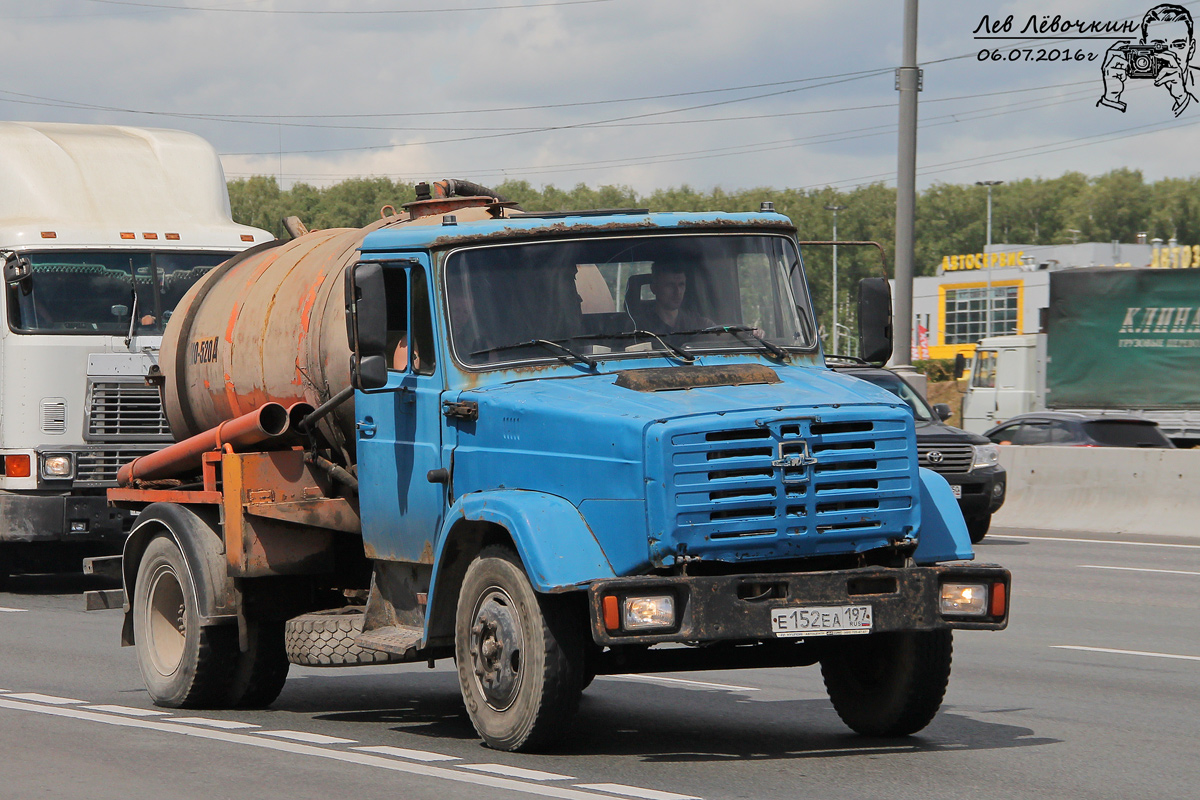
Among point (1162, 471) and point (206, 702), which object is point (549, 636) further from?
point (1162, 471)

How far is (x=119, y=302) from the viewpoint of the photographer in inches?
625

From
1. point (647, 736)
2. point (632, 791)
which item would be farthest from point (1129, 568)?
point (632, 791)

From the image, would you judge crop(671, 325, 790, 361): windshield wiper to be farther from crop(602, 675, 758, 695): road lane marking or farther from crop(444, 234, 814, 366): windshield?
crop(602, 675, 758, 695): road lane marking

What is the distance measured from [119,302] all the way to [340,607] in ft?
23.1

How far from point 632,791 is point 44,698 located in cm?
441

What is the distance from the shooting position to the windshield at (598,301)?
26.8ft

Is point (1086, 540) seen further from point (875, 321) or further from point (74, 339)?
point (875, 321)

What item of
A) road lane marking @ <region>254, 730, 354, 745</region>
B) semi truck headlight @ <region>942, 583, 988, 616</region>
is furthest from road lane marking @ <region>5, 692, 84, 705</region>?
semi truck headlight @ <region>942, 583, 988, 616</region>

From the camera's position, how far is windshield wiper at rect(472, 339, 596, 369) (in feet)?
26.5

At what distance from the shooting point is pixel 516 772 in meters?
7.31

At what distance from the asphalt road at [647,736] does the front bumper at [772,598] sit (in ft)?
1.94

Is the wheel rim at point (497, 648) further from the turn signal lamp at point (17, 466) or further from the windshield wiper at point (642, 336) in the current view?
the turn signal lamp at point (17, 466)

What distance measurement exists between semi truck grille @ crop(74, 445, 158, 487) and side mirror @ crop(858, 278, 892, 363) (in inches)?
340

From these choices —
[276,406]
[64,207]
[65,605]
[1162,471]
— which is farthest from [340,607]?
[1162,471]
